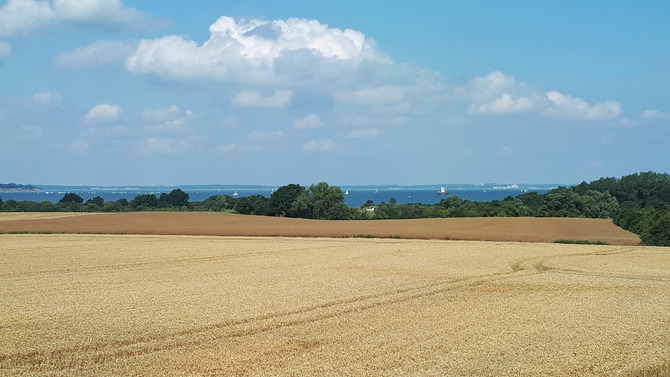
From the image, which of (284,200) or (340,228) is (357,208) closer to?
(284,200)

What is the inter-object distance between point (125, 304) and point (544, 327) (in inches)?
491

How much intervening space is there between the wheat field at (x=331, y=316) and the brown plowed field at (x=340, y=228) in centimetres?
1719

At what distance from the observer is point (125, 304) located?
21.2 meters

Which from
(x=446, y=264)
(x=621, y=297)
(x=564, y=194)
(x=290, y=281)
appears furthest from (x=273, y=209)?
(x=621, y=297)

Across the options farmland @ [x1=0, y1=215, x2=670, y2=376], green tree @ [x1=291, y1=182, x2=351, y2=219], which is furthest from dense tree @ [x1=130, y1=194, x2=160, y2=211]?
farmland @ [x1=0, y1=215, x2=670, y2=376]

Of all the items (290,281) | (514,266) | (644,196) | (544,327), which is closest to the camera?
(544,327)

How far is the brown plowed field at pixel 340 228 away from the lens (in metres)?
55.2

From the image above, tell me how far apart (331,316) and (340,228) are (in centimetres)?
4204

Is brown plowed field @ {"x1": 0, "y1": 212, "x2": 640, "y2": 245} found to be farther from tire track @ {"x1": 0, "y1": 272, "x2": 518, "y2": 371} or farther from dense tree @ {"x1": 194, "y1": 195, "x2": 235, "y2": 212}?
dense tree @ {"x1": 194, "y1": 195, "x2": 235, "y2": 212}

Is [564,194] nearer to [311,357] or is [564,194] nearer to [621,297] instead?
[621,297]

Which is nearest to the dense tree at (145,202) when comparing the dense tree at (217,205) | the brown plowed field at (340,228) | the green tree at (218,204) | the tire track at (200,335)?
the dense tree at (217,205)

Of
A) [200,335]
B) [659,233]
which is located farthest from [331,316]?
[659,233]

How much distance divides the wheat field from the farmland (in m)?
0.06

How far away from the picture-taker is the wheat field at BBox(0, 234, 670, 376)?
1417cm
